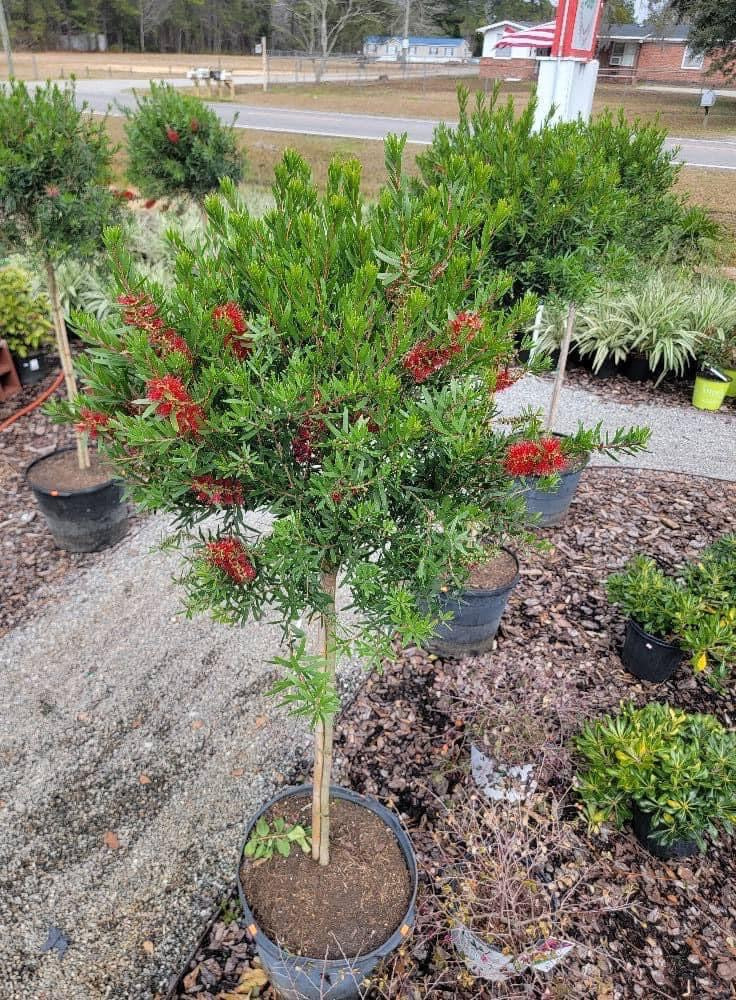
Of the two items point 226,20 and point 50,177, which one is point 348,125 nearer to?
point 50,177

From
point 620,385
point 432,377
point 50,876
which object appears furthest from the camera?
point 620,385

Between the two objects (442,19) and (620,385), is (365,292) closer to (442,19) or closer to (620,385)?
(620,385)

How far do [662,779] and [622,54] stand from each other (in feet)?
156

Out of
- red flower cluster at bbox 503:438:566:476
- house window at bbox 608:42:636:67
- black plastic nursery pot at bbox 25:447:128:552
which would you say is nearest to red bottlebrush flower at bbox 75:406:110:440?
red flower cluster at bbox 503:438:566:476

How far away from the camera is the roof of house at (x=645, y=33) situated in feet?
119

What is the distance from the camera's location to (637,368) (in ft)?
22.0

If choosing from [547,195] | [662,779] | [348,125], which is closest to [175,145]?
[547,195]

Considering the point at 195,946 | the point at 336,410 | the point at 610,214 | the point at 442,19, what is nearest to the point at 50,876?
the point at 195,946

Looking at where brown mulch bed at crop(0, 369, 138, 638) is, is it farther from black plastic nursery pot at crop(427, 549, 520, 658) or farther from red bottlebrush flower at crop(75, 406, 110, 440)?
red bottlebrush flower at crop(75, 406, 110, 440)

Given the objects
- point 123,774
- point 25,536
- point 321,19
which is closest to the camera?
point 123,774

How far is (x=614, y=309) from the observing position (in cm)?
679

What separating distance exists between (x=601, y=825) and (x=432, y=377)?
2.09m

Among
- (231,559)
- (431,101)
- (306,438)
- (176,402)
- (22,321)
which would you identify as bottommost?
(22,321)

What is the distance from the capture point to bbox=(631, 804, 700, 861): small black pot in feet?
8.38
